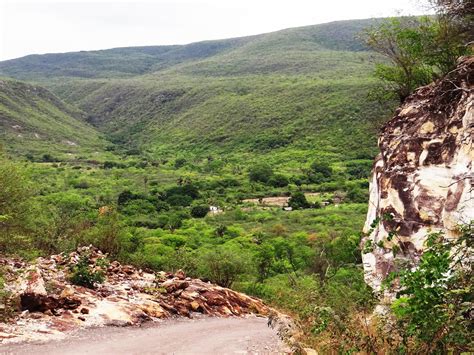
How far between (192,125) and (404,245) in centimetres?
11620

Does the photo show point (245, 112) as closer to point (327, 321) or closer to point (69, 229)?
point (69, 229)

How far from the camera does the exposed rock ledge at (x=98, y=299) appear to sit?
1268 cm

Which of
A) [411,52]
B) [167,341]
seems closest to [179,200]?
[411,52]

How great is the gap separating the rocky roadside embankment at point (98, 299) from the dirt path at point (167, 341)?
474mm

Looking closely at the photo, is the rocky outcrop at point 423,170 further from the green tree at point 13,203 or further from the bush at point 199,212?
the bush at point 199,212

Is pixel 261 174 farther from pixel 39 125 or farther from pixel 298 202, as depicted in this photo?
pixel 39 125

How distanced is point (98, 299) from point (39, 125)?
367 ft

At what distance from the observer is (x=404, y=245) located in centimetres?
949

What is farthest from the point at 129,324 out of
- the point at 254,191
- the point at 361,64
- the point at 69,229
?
the point at 361,64

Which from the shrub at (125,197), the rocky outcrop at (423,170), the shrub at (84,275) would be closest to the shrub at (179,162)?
the shrub at (125,197)

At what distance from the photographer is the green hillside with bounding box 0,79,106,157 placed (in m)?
105

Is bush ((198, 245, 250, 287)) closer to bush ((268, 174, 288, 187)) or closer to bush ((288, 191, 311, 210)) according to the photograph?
bush ((288, 191, 311, 210))

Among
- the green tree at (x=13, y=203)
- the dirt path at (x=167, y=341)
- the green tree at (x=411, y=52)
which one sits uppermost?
the green tree at (x=411, y=52)

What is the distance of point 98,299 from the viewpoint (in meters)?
15.4
